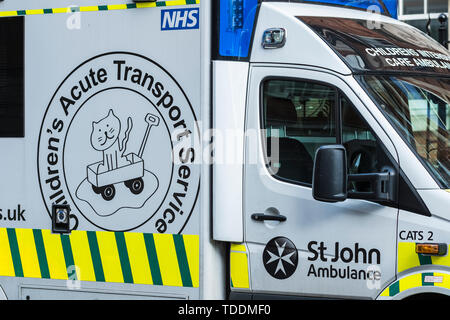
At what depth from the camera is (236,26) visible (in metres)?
5.15

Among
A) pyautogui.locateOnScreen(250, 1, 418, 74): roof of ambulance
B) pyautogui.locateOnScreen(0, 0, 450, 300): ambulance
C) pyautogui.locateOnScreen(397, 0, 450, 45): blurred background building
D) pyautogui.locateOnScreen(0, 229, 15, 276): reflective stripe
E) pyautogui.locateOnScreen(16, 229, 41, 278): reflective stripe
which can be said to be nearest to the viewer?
pyautogui.locateOnScreen(0, 0, 450, 300): ambulance

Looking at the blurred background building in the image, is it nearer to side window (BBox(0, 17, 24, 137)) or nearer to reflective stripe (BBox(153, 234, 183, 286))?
side window (BBox(0, 17, 24, 137))

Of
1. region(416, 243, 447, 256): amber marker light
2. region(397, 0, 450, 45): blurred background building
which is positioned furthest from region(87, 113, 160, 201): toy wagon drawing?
region(397, 0, 450, 45): blurred background building

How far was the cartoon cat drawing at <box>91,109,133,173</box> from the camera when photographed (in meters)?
5.33

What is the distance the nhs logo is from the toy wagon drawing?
22.7 inches

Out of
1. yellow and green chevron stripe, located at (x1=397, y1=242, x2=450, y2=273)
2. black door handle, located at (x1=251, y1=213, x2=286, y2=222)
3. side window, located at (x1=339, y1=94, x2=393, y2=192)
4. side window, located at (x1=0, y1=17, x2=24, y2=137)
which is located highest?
side window, located at (x1=0, y1=17, x2=24, y2=137)

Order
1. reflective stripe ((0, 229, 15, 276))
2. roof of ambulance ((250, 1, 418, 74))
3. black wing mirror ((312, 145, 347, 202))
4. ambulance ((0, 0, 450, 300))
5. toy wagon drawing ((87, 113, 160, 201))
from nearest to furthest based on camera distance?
black wing mirror ((312, 145, 347, 202)) < ambulance ((0, 0, 450, 300)) < roof of ambulance ((250, 1, 418, 74)) < toy wagon drawing ((87, 113, 160, 201)) < reflective stripe ((0, 229, 15, 276))

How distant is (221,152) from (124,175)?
0.68 meters

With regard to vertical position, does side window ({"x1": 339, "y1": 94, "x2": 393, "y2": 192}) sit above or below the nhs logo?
below

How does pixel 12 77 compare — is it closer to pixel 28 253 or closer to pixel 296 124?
pixel 28 253

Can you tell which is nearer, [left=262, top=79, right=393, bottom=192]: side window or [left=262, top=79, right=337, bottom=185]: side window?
[left=262, top=79, right=393, bottom=192]: side window

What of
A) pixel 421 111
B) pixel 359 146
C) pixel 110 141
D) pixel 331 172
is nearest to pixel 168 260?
pixel 110 141

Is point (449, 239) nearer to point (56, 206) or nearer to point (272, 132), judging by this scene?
point (272, 132)

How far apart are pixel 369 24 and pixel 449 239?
159cm
